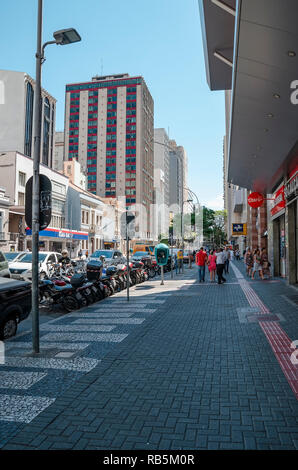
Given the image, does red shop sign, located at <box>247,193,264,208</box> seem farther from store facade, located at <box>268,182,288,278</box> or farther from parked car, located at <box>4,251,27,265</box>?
parked car, located at <box>4,251,27,265</box>

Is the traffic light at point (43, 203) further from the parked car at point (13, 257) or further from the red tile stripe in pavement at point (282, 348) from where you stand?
the parked car at point (13, 257)

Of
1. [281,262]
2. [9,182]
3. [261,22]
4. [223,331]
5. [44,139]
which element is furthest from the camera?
[44,139]

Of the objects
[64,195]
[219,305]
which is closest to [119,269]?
[219,305]

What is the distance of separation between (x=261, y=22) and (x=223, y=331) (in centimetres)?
567

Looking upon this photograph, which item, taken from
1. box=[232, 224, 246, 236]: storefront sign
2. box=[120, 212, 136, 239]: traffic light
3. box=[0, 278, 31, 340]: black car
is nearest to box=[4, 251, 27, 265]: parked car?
box=[120, 212, 136, 239]: traffic light

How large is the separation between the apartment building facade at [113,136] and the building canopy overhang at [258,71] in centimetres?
8994

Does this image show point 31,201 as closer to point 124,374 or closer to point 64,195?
point 124,374

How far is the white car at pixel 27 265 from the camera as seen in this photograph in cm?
1663

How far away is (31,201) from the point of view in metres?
6.47

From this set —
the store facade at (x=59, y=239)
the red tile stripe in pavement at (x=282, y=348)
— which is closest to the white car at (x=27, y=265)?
the red tile stripe in pavement at (x=282, y=348)

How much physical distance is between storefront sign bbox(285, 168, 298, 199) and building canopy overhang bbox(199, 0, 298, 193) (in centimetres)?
86

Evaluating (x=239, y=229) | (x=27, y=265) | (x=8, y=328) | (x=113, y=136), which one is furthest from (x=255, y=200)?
A: (x=113, y=136)

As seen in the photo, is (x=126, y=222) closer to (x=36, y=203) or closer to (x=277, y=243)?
(x=36, y=203)

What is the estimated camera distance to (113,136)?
362ft
